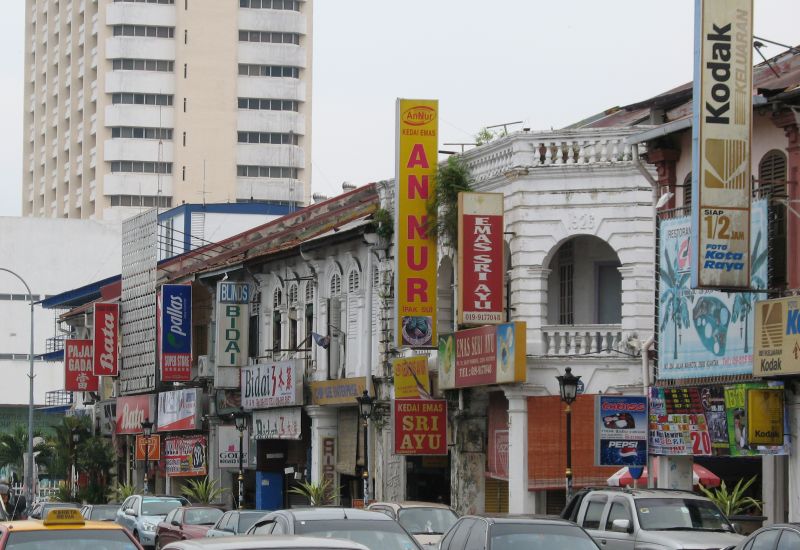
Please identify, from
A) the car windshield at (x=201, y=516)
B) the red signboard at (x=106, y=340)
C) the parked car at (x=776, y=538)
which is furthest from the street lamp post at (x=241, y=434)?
the parked car at (x=776, y=538)

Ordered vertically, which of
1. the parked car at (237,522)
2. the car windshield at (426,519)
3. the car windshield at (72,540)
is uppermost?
the car windshield at (72,540)

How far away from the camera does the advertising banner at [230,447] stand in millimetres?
51531

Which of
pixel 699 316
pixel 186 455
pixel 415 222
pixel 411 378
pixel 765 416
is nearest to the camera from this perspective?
pixel 765 416

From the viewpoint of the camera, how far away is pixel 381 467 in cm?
4225

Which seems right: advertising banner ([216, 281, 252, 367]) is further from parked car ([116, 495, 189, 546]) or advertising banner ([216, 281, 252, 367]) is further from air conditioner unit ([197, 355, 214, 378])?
parked car ([116, 495, 189, 546])

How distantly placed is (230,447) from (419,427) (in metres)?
14.3

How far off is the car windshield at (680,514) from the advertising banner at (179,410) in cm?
3230

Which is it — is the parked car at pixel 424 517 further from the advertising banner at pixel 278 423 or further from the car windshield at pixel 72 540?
the advertising banner at pixel 278 423

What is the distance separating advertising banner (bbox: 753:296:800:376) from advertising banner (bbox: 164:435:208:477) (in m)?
30.1

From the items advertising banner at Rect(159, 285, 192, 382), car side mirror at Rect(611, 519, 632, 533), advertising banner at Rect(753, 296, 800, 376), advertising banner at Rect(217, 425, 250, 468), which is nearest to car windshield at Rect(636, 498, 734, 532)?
car side mirror at Rect(611, 519, 632, 533)

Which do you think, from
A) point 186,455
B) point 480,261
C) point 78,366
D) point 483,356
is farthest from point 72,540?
point 78,366

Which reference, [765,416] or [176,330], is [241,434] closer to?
[176,330]

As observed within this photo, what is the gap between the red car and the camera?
109 feet

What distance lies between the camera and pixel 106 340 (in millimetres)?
63062
